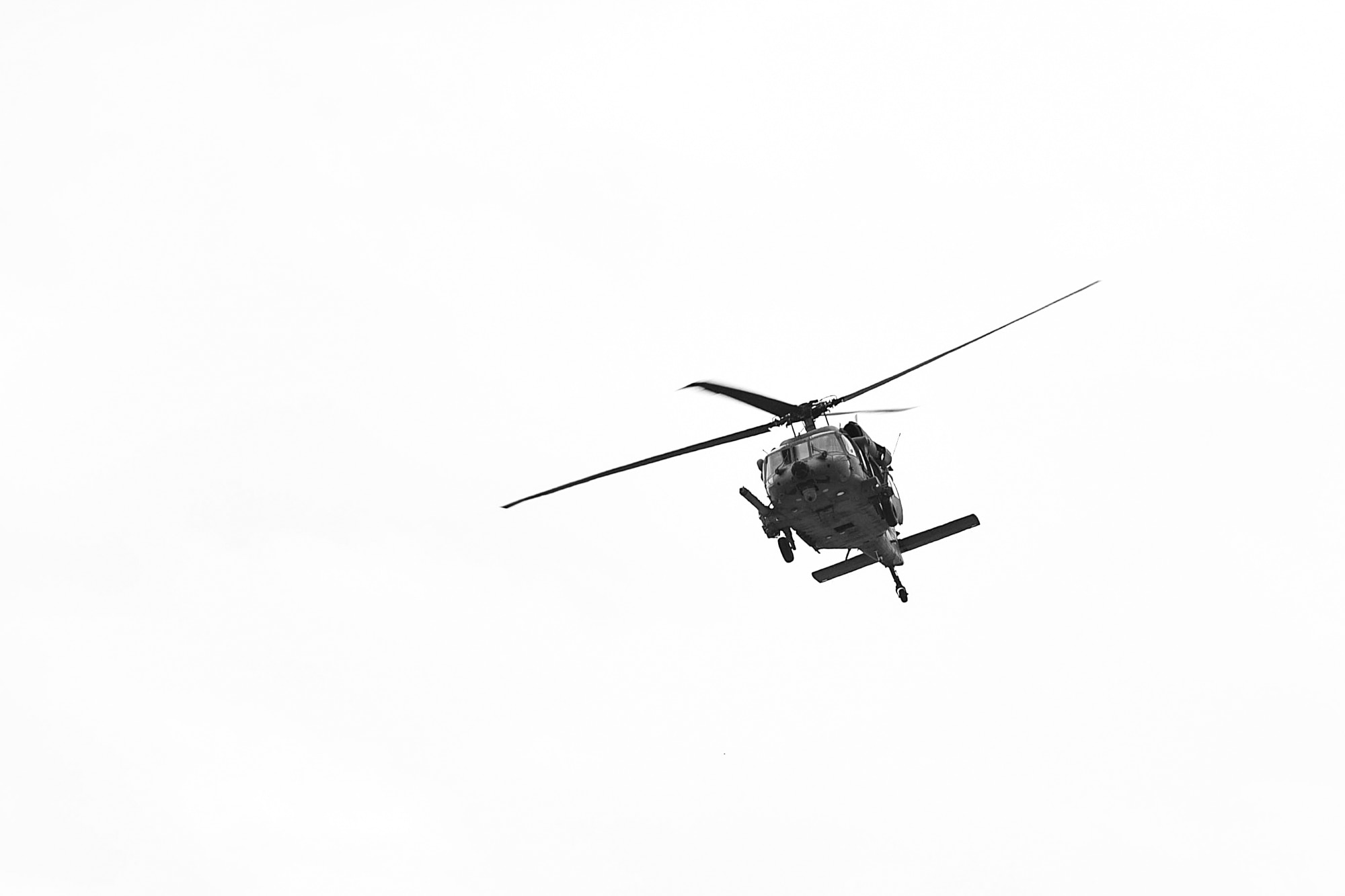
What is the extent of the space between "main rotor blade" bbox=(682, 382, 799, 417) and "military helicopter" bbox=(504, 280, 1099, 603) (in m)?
0.03

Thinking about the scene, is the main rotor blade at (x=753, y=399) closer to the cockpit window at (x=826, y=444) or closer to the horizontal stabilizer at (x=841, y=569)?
the cockpit window at (x=826, y=444)

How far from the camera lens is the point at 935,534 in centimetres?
3978

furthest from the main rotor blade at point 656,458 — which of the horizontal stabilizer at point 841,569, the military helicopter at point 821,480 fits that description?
the horizontal stabilizer at point 841,569

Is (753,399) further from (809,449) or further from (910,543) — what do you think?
(910,543)

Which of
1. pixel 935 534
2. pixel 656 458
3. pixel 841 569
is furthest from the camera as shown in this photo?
pixel 841 569

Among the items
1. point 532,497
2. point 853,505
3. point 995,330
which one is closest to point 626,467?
point 532,497

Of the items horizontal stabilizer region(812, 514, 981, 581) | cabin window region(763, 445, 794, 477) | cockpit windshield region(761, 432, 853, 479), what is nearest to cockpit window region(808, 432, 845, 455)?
cockpit windshield region(761, 432, 853, 479)

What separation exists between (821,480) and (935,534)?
19.8ft

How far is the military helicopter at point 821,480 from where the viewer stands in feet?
115

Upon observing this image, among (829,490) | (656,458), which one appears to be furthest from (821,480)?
(656,458)

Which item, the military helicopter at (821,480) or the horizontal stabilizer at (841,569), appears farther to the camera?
the horizontal stabilizer at (841,569)

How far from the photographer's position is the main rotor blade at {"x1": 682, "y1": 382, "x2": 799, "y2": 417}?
3228cm

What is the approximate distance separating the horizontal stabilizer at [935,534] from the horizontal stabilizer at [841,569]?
115cm

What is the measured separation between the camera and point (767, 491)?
36000mm
